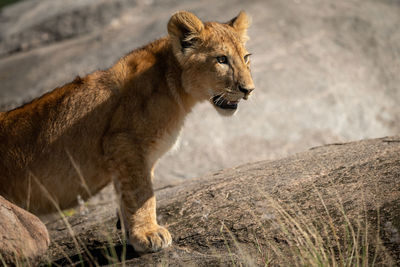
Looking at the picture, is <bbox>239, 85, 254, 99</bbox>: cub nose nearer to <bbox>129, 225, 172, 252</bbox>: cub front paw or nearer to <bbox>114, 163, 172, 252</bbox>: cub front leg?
<bbox>114, 163, 172, 252</bbox>: cub front leg

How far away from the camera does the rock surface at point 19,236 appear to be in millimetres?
3520

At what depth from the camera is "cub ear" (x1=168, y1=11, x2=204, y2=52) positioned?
433cm

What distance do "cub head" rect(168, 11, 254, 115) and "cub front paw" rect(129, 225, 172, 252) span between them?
1.10 meters

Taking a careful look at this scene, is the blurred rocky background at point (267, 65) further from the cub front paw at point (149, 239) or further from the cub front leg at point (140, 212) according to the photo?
the cub front paw at point (149, 239)

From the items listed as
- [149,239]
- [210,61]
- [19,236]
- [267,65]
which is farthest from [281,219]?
[267,65]

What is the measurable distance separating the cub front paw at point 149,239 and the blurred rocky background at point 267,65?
3.41 m

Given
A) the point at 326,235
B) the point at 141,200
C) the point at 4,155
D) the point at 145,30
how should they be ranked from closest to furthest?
the point at 326,235 < the point at 141,200 < the point at 4,155 < the point at 145,30

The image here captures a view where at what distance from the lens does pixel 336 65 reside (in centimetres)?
932

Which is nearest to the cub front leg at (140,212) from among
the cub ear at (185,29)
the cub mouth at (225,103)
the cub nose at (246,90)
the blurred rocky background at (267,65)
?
the cub mouth at (225,103)

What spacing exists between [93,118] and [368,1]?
8.02 metres

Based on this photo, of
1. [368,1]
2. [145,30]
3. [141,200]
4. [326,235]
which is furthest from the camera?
[368,1]

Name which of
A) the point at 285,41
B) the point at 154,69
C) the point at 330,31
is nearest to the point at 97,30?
the point at 285,41

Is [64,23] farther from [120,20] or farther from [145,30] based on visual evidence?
[145,30]

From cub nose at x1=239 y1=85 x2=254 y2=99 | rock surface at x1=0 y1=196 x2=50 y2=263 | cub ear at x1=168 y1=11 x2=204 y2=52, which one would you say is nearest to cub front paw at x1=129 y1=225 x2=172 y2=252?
rock surface at x1=0 y1=196 x2=50 y2=263
